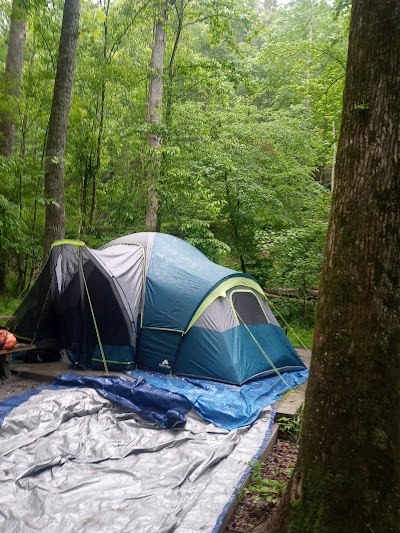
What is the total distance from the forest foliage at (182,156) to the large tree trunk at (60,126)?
2.81ft

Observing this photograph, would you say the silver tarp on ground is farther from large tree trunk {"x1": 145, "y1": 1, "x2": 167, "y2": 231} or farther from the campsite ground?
large tree trunk {"x1": 145, "y1": 1, "x2": 167, "y2": 231}

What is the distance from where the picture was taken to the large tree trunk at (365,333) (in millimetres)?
2029

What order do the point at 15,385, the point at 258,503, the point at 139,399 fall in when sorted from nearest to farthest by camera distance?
the point at 258,503 < the point at 139,399 < the point at 15,385

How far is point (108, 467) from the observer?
334 cm

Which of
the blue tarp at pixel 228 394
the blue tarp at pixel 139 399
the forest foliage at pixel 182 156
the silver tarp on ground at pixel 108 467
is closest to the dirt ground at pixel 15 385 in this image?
the blue tarp at pixel 139 399

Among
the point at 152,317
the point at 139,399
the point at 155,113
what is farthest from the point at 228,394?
the point at 155,113

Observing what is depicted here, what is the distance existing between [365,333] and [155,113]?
8.77 metres

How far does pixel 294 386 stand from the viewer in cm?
536

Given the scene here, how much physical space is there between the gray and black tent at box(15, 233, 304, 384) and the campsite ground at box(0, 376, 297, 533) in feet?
4.17

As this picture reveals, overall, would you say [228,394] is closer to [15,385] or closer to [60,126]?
[15,385]

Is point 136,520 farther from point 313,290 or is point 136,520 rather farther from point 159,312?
point 313,290

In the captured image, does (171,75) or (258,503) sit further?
(171,75)

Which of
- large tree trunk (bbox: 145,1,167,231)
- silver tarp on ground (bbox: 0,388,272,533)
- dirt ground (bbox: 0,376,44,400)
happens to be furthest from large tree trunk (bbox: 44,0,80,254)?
silver tarp on ground (bbox: 0,388,272,533)

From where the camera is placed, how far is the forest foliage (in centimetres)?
857
